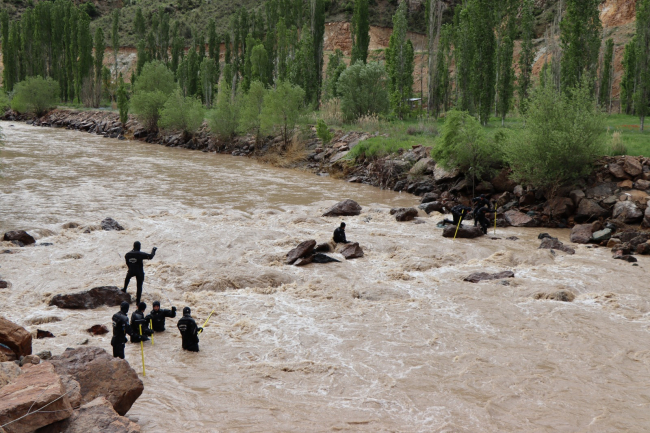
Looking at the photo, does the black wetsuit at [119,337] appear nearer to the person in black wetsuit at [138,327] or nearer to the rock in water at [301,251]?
the person in black wetsuit at [138,327]

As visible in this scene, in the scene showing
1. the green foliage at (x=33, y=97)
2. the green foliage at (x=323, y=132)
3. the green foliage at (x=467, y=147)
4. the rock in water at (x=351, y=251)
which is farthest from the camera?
the green foliage at (x=33, y=97)

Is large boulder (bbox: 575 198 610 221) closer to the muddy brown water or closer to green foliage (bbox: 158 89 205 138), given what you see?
the muddy brown water

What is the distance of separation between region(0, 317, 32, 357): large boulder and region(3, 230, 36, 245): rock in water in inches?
407

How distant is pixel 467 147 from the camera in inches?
1038

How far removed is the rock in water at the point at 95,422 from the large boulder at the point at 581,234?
683 inches

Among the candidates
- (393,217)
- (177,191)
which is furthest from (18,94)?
(393,217)

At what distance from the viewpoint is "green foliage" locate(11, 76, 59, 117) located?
75.6m

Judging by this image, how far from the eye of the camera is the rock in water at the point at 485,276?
586 inches

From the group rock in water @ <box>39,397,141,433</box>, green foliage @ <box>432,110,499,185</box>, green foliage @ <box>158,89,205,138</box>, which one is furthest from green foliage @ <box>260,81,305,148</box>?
rock in water @ <box>39,397,141,433</box>

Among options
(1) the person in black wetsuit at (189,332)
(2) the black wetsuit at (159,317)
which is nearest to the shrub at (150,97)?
(2) the black wetsuit at (159,317)

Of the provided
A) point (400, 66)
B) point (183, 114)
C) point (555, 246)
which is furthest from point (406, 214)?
point (183, 114)

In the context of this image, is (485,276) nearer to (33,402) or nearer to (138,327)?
(138,327)

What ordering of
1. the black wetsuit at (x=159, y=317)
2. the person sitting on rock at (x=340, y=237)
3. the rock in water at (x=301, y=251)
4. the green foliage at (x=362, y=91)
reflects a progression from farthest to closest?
1. the green foliage at (x=362, y=91)
2. the person sitting on rock at (x=340, y=237)
3. the rock in water at (x=301, y=251)
4. the black wetsuit at (x=159, y=317)

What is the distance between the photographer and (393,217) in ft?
75.5
